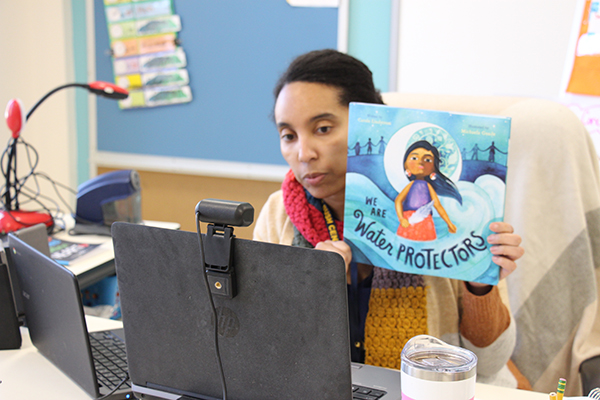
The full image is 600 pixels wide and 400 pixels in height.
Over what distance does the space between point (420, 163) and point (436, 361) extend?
0.42m

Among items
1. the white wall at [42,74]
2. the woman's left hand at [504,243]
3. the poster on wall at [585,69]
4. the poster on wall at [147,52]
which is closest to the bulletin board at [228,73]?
the poster on wall at [147,52]

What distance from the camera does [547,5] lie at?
6.45 ft

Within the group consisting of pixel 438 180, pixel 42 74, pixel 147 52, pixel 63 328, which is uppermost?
pixel 147 52

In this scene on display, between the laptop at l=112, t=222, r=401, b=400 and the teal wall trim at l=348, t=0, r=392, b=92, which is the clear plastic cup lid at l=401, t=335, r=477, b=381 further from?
the teal wall trim at l=348, t=0, r=392, b=92

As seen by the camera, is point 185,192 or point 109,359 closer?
point 109,359

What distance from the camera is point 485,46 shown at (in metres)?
2.09

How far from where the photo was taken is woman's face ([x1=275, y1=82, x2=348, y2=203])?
1.16m

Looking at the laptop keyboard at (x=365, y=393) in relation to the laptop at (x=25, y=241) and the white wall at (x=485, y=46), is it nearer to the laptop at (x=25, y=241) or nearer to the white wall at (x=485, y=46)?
the laptop at (x=25, y=241)

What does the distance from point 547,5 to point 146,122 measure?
1851 mm

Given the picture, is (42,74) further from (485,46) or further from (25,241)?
(485,46)

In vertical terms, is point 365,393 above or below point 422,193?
below

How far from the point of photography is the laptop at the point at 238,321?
622 mm

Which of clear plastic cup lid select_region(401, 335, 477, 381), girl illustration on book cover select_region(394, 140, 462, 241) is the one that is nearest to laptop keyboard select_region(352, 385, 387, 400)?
clear plastic cup lid select_region(401, 335, 477, 381)

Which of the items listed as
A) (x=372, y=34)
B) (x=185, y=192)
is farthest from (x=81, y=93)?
(x=372, y=34)
